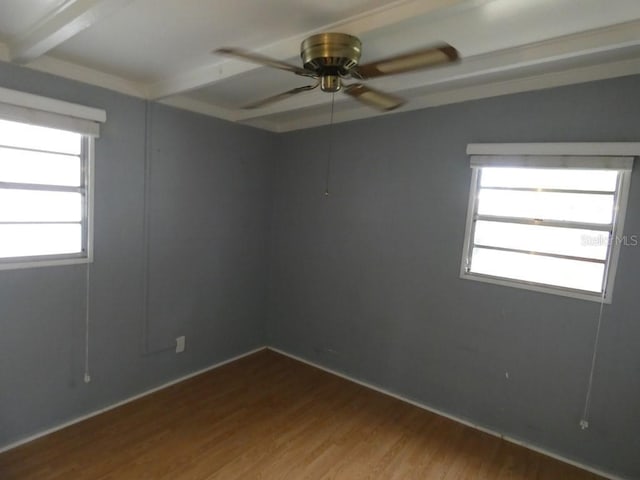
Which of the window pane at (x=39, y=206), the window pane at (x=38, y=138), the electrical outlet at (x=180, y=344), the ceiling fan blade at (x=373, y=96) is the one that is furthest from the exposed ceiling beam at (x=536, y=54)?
the electrical outlet at (x=180, y=344)

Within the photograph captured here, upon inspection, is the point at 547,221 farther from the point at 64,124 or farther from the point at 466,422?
the point at 64,124

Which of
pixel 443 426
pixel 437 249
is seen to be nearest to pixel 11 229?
pixel 437 249

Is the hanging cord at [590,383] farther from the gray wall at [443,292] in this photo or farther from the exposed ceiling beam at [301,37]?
the exposed ceiling beam at [301,37]

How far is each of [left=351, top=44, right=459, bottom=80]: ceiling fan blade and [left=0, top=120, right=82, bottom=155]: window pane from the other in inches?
80.1

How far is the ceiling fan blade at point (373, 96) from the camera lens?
66.1 inches

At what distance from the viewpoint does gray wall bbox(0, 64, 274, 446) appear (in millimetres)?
2295

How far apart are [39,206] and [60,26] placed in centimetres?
125

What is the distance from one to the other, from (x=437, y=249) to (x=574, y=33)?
158 centimetres

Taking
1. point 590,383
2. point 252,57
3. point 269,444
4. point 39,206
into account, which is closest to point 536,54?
point 252,57

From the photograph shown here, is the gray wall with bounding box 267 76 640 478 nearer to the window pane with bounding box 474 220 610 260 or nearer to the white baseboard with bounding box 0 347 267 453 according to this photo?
the window pane with bounding box 474 220 610 260

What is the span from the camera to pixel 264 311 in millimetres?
3990

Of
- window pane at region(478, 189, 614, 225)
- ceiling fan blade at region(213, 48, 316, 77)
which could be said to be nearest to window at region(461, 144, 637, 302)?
window pane at region(478, 189, 614, 225)

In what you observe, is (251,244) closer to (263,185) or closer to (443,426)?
(263,185)

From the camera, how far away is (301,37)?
1752 millimetres
